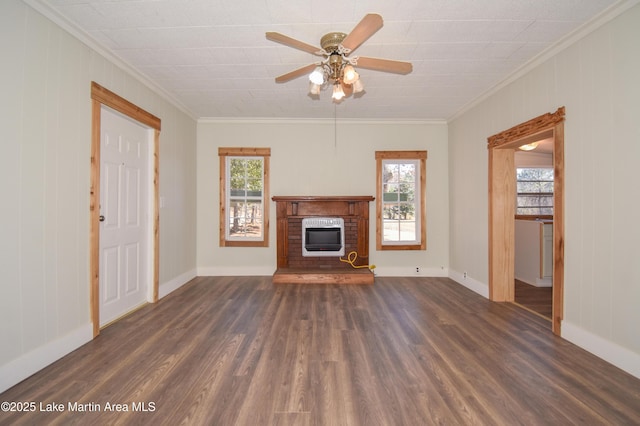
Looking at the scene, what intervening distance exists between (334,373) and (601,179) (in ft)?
8.40

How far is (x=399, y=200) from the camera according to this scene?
198 inches

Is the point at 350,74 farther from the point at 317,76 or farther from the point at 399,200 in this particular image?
the point at 399,200

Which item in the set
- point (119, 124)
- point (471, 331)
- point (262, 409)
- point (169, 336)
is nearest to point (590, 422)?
point (471, 331)

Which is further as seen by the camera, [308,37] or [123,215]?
[123,215]

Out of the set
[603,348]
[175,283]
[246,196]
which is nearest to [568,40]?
[603,348]

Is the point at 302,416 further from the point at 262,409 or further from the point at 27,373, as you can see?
the point at 27,373

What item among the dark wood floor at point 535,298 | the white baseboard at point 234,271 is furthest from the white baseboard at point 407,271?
the white baseboard at point 234,271

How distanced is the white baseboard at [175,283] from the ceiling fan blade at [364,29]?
141 inches

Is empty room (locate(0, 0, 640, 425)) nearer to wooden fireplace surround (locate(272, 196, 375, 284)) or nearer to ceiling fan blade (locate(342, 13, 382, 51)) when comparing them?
ceiling fan blade (locate(342, 13, 382, 51))

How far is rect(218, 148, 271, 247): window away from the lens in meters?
4.94

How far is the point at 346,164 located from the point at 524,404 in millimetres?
3932

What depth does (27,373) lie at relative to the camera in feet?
6.35

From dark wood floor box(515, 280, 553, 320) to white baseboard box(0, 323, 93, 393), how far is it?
4.48 m

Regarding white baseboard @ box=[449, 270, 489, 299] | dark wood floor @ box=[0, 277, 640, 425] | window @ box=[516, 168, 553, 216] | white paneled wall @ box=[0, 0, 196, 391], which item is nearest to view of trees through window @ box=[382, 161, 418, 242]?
white baseboard @ box=[449, 270, 489, 299]
